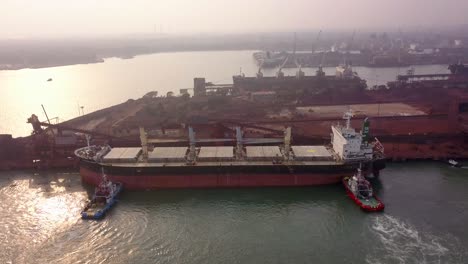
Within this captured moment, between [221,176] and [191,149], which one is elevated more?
[191,149]

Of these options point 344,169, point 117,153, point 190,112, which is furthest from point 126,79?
point 344,169

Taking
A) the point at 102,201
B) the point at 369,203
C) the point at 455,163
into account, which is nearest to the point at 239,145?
the point at 369,203

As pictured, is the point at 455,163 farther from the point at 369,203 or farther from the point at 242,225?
the point at 242,225

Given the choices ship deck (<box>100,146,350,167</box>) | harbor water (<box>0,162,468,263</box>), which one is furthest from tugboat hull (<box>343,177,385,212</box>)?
ship deck (<box>100,146,350,167</box>)

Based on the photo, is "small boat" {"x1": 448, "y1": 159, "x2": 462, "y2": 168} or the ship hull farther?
"small boat" {"x1": 448, "y1": 159, "x2": 462, "y2": 168}

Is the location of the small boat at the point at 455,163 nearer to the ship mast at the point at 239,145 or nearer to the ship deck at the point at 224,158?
the ship deck at the point at 224,158

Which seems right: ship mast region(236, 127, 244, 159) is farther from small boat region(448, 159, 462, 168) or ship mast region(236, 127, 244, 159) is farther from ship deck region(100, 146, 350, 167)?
small boat region(448, 159, 462, 168)

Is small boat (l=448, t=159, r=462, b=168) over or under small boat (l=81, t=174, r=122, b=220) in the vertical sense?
over

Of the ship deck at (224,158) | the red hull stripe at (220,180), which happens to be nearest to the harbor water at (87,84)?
the ship deck at (224,158)
